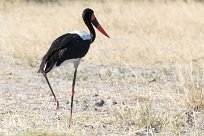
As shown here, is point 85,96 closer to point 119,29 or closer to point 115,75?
point 115,75

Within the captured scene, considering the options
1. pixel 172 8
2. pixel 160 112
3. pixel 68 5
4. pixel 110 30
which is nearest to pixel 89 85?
pixel 160 112

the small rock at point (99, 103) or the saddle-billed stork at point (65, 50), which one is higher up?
the saddle-billed stork at point (65, 50)

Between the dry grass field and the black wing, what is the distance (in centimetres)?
63

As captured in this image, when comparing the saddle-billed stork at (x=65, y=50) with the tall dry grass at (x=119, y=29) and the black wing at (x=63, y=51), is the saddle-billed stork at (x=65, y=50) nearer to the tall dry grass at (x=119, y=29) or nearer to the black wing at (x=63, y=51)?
the black wing at (x=63, y=51)

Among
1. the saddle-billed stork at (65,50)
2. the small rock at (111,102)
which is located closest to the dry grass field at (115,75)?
the small rock at (111,102)

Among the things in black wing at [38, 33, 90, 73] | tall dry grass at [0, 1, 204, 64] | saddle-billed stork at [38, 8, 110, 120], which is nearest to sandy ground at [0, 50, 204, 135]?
saddle-billed stork at [38, 8, 110, 120]

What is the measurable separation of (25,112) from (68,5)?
1516cm

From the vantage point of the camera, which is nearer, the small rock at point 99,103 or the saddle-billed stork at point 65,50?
the saddle-billed stork at point 65,50

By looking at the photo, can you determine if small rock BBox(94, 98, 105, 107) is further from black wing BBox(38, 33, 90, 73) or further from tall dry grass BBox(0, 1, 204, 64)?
tall dry grass BBox(0, 1, 204, 64)

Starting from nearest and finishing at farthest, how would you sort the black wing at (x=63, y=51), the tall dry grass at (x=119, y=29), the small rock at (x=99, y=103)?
the black wing at (x=63, y=51) → the small rock at (x=99, y=103) → the tall dry grass at (x=119, y=29)

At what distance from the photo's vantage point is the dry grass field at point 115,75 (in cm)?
659

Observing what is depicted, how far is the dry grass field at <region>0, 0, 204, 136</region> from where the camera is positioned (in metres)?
6.59

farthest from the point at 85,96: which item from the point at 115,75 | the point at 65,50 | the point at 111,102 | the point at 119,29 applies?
the point at 119,29

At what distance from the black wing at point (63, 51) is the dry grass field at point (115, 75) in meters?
0.63
